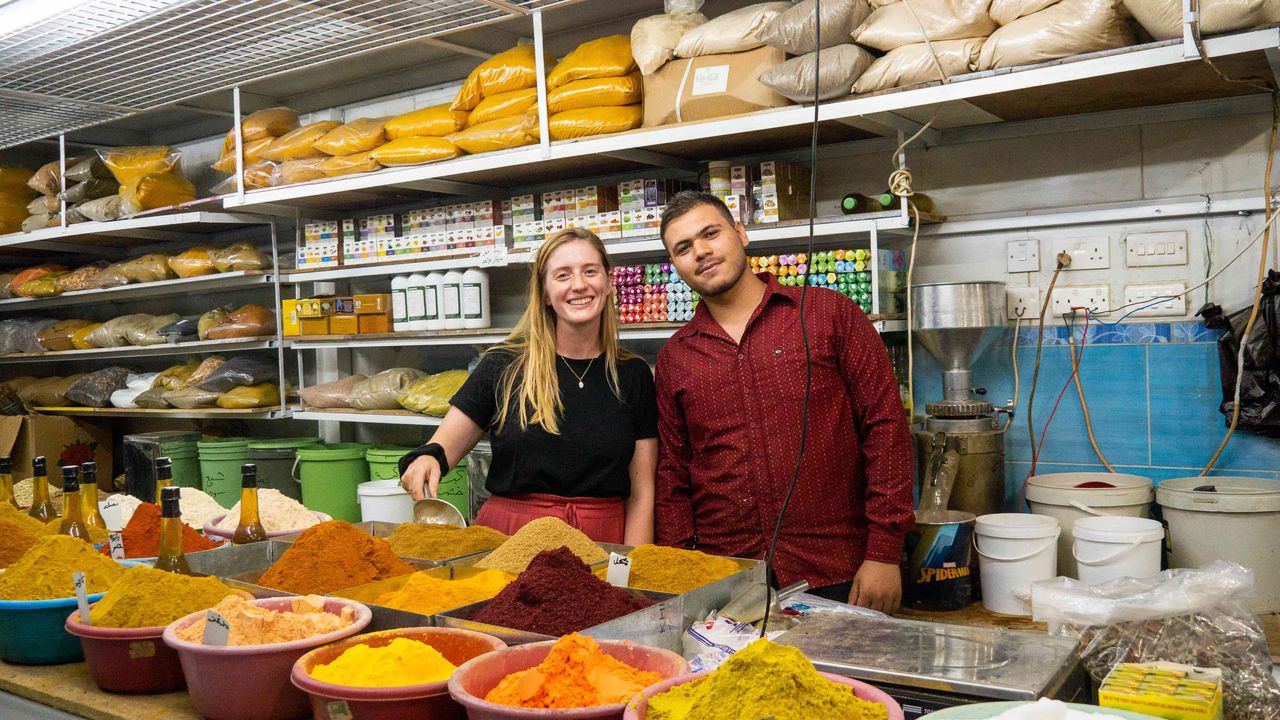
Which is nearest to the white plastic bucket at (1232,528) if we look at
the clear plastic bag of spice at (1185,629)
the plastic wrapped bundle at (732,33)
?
the clear plastic bag of spice at (1185,629)

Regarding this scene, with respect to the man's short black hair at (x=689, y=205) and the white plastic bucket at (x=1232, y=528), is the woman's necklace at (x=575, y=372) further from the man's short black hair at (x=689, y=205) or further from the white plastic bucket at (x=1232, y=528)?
the white plastic bucket at (x=1232, y=528)

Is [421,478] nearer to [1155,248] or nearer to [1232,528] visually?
[1232,528]

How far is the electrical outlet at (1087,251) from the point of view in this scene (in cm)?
305

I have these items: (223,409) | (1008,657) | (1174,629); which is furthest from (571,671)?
(223,409)

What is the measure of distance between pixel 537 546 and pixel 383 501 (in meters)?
2.33

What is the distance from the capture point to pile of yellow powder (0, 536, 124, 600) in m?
1.62

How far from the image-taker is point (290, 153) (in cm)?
438

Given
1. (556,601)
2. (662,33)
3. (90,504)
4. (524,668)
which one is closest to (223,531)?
(90,504)

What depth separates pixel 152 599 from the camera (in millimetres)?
1493

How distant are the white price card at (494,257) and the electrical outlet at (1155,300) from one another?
2.13 m

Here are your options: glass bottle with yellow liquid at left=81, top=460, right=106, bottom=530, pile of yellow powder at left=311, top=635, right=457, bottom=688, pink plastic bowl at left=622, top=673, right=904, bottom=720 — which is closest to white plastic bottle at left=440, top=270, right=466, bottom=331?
glass bottle with yellow liquid at left=81, top=460, right=106, bottom=530

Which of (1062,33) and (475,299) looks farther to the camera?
(475,299)

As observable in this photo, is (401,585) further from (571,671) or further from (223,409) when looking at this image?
(223,409)

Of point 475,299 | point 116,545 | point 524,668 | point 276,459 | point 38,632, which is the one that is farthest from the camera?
point 276,459
